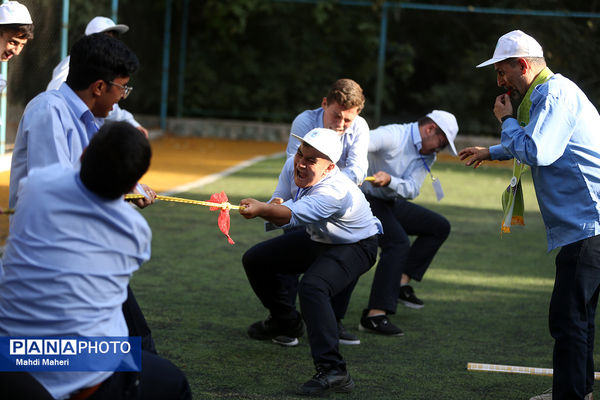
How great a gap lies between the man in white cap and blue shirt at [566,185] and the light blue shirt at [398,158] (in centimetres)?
193

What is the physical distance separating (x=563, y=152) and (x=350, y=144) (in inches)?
74.4

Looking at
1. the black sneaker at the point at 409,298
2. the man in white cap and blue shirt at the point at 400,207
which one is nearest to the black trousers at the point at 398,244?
the man in white cap and blue shirt at the point at 400,207

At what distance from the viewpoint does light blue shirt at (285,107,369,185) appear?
562 cm

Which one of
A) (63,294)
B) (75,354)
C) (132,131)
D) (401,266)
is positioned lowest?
(401,266)

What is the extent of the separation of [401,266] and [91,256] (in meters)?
3.55

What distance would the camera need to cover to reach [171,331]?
5543 millimetres

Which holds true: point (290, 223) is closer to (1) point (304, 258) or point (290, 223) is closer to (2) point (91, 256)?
(1) point (304, 258)

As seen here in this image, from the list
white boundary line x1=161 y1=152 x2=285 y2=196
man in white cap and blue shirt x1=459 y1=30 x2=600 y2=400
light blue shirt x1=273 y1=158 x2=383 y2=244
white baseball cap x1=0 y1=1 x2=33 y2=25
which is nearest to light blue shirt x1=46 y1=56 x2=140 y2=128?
white baseball cap x1=0 y1=1 x2=33 y2=25

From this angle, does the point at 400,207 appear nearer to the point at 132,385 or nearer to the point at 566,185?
the point at 566,185

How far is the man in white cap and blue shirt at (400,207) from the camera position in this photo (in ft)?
19.5

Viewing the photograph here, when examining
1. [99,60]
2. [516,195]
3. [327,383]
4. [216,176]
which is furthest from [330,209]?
[216,176]

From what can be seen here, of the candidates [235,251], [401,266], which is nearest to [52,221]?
[401,266]

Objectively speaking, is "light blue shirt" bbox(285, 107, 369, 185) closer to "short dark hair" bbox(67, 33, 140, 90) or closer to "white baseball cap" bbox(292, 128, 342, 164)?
"white baseball cap" bbox(292, 128, 342, 164)

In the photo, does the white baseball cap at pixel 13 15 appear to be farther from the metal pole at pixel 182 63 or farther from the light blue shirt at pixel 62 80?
the metal pole at pixel 182 63
